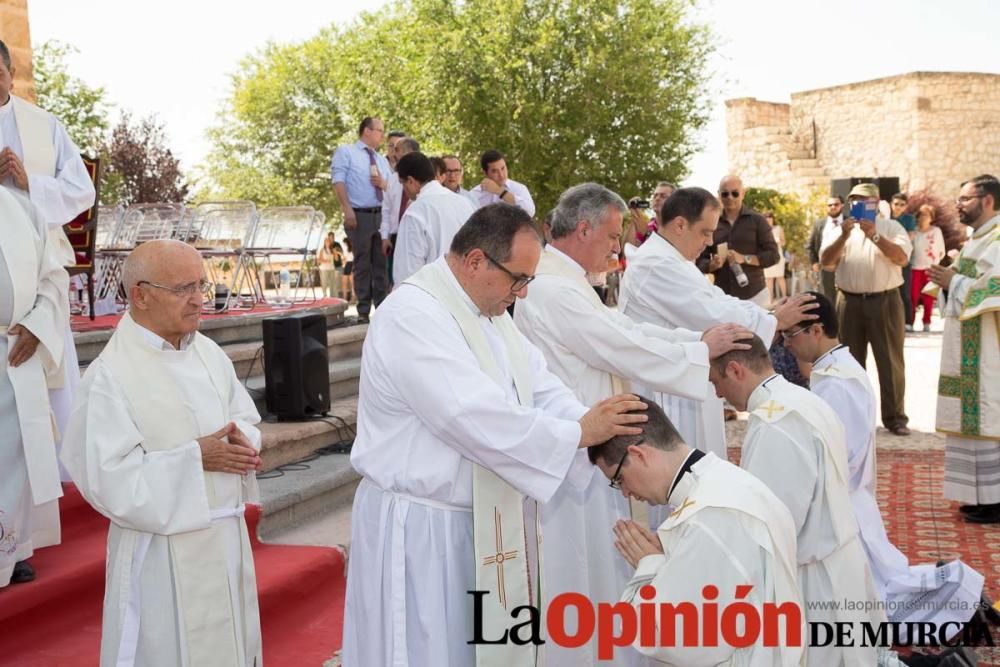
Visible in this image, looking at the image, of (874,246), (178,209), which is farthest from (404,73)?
(874,246)

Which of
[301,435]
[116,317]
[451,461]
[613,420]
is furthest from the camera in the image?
[116,317]

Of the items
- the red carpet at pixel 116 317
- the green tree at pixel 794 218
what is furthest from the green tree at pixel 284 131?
the red carpet at pixel 116 317

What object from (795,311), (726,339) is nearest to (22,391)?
(726,339)

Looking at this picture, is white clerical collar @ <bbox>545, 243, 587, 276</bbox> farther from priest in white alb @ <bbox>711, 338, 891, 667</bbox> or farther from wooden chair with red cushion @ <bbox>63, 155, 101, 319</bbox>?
wooden chair with red cushion @ <bbox>63, 155, 101, 319</bbox>

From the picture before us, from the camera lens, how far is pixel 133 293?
3.65m

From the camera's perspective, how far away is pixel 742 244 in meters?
9.83

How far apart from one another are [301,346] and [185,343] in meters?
3.43

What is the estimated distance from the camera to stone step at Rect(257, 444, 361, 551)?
616 cm

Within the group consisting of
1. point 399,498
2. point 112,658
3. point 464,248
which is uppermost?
point 464,248

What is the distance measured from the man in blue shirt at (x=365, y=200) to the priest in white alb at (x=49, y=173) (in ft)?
14.5

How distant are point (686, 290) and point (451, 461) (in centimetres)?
265

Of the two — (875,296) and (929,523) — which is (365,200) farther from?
(929,523)

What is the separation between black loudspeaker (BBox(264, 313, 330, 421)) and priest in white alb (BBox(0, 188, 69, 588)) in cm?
248

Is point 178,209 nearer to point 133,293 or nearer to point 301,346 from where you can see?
point 301,346
